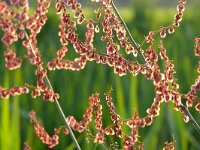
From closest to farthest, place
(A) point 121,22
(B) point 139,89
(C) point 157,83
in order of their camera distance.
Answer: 1. (C) point 157,83
2. (A) point 121,22
3. (B) point 139,89

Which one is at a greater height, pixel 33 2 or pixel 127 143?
pixel 33 2

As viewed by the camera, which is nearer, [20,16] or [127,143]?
[127,143]

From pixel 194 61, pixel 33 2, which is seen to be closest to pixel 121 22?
pixel 194 61

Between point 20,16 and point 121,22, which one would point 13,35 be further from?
point 121,22

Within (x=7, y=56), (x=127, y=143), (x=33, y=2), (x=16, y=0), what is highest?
(x=33, y=2)

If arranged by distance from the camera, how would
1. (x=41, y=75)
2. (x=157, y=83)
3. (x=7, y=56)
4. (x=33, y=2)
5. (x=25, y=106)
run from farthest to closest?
(x=33, y=2)
(x=25, y=106)
(x=7, y=56)
(x=41, y=75)
(x=157, y=83)

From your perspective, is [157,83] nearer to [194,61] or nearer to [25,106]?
[25,106]

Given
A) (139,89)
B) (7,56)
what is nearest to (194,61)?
(139,89)

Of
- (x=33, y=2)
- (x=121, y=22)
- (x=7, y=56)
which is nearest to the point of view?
(x=121, y=22)

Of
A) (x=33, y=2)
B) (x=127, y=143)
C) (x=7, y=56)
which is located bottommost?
(x=127, y=143)
